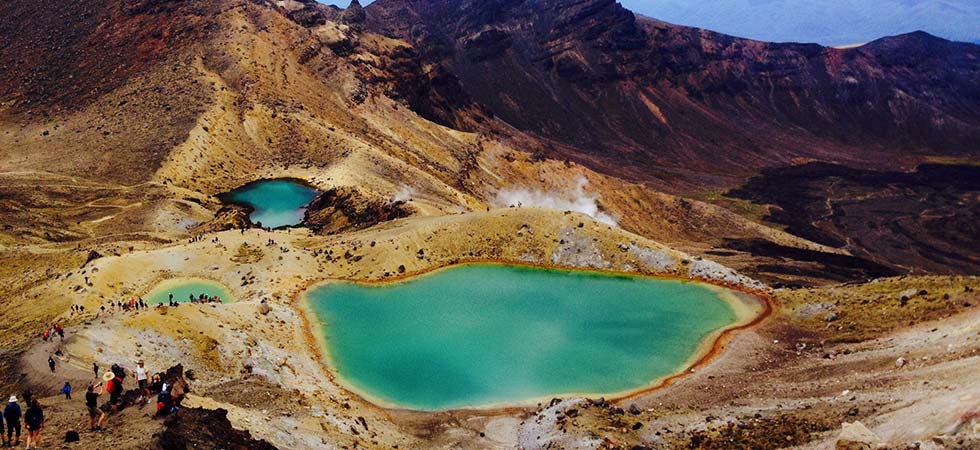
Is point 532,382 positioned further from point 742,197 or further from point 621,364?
point 742,197

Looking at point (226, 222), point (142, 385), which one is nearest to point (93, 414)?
point (142, 385)

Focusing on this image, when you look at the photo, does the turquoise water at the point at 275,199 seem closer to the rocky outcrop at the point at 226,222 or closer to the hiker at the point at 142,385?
the rocky outcrop at the point at 226,222

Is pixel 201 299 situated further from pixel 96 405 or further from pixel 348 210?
pixel 348 210

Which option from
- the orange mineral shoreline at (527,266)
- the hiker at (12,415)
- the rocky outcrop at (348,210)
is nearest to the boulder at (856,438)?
the orange mineral shoreline at (527,266)

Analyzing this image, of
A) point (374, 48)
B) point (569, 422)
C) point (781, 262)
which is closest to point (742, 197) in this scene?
point (781, 262)

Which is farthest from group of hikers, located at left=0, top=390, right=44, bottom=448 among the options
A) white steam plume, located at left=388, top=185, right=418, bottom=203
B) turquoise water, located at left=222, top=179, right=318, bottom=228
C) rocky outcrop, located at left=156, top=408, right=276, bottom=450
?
turquoise water, located at left=222, top=179, right=318, bottom=228

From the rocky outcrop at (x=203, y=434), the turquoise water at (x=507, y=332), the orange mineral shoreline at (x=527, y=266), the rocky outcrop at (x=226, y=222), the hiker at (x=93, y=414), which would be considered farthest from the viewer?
the rocky outcrop at (x=226, y=222)

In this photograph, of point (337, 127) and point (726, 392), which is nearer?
point (726, 392)

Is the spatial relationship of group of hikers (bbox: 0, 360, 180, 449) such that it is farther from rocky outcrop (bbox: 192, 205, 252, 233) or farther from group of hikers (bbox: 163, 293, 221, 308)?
rocky outcrop (bbox: 192, 205, 252, 233)
